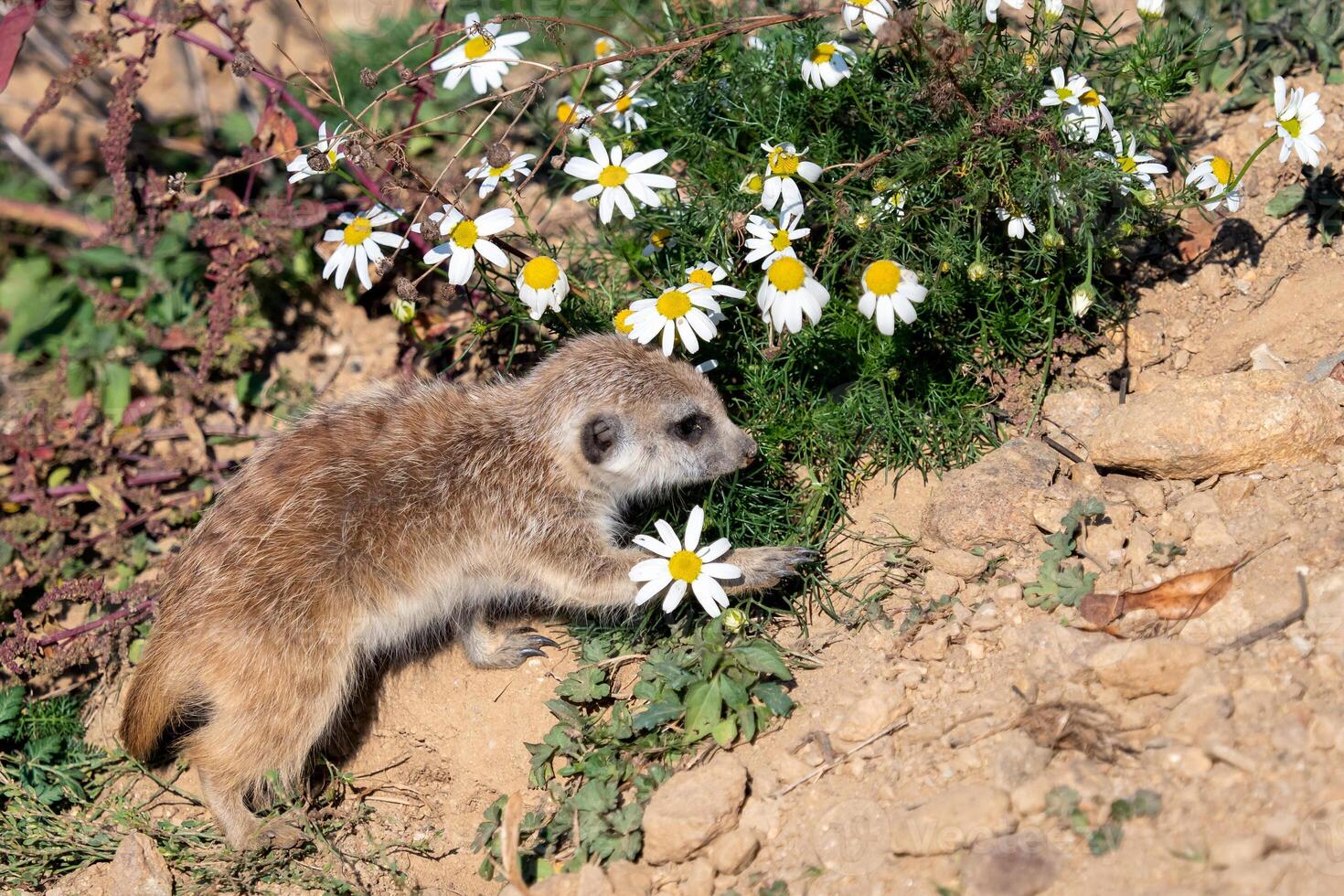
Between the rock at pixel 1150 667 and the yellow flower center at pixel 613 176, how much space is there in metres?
2.54

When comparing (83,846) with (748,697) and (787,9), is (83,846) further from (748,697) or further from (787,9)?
(787,9)

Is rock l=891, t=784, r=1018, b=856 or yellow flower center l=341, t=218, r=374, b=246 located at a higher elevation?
yellow flower center l=341, t=218, r=374, b=246

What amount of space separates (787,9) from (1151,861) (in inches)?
158

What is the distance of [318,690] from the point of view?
14.0ft

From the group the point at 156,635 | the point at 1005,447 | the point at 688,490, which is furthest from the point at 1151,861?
the point at 156,635

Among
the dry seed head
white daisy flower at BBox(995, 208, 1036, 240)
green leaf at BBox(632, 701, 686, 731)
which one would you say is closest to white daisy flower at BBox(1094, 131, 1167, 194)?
white daisy flower at BBox(995, 208, 1036, 240)

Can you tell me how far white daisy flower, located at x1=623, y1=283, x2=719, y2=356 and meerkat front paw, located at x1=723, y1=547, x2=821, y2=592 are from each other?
83cm

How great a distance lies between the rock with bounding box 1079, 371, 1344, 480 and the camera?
3.72 meters

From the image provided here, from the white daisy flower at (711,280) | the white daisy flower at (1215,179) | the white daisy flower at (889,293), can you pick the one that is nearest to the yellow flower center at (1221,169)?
the white daisy flower at (1215,179)

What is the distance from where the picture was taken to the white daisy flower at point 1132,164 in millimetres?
4031

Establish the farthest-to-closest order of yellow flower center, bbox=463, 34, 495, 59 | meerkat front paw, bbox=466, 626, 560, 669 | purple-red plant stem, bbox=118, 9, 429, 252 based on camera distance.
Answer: purple-red plant stem, bbox=118, 9, 429, 252, meerkat front paw, bbox=466, 626, 560, 669, yellow flower center, bbox=463, 34, 495, 59

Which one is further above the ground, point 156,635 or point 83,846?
point 156,635

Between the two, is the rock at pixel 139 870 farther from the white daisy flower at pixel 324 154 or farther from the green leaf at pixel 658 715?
the white daisy flower at pixel 324 154

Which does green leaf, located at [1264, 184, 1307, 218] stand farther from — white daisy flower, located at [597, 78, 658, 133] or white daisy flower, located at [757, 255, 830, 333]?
white daisy flower, located at [597, 78, 658, 133]
